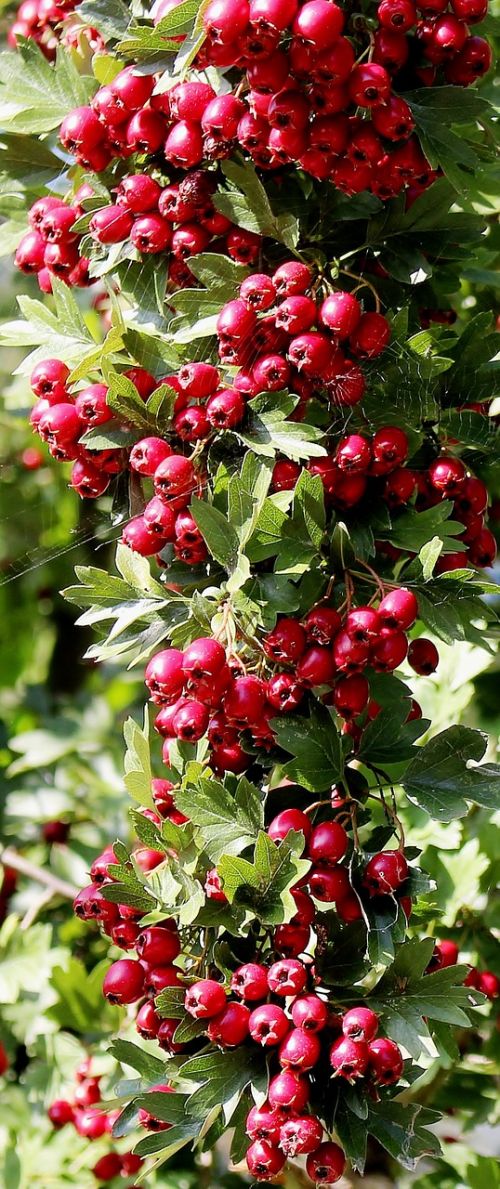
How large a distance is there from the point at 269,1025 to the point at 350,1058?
2.3 inches

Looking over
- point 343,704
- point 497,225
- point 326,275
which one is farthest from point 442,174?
point 343,704

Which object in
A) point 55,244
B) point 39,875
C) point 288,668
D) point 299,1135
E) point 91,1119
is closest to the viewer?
point 299,1135

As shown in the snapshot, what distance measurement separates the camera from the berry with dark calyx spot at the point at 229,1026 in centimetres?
80

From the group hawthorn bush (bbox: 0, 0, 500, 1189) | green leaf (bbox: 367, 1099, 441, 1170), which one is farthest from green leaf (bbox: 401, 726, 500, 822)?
green leaf (bbox: 367, 1099, 441, 1170)

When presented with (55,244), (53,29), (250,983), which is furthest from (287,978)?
(53,29)

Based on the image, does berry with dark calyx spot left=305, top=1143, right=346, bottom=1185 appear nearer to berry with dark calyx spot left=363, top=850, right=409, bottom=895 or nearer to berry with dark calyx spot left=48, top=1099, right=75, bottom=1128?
berry with dark calyx spot left=363, top=850, right=409, bottom=895

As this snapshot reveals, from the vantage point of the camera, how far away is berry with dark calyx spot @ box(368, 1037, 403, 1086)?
781mm

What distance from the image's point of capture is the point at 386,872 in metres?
0.81

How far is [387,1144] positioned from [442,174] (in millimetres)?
743

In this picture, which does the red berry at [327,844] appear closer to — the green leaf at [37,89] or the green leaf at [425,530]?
the green leaf at [425,530]

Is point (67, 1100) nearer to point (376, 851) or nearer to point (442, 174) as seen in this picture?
point (376, 851)

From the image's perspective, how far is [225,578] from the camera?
912 mm

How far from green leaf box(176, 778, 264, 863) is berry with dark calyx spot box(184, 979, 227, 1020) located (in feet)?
0.28

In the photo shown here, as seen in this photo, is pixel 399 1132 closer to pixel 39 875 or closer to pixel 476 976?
pixel 476 976
